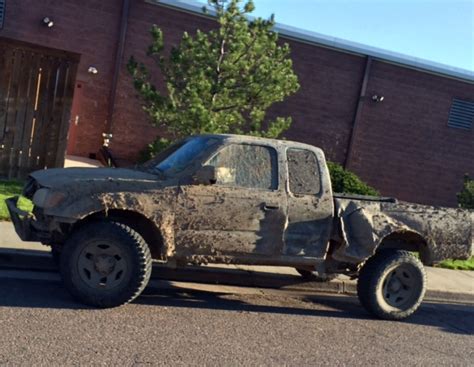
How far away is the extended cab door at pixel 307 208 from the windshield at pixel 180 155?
40.0 inches

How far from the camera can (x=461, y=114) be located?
19812 millimetres

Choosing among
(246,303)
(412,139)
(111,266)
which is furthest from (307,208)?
(412,139)

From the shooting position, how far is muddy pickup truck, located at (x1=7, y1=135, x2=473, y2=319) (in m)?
6.08

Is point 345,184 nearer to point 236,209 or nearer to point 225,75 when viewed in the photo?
point 225,75

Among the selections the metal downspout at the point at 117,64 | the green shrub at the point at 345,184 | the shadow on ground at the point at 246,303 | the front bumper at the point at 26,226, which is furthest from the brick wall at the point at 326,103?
the front bumper at the point at 26,226

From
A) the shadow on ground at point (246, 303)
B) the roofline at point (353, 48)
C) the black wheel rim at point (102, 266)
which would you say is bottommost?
the shadow on ground at point (246, 303)

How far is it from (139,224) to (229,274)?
199 cm

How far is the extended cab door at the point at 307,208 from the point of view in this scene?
6.74 meters

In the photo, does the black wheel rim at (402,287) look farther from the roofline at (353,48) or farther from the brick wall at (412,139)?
the brick wall at (412,139)

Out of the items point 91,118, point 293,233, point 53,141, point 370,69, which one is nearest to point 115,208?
point 293,233

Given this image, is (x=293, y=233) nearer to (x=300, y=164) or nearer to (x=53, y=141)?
(x=300, y=164)

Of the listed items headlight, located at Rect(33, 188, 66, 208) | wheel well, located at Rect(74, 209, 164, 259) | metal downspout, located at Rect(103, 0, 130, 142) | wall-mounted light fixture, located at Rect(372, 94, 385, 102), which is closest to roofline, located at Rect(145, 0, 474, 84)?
metal downspout, located at Rect(103, 0, 130, 142)

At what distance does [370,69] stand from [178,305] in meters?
14.0

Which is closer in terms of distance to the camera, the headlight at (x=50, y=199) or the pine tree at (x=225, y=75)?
the headlight at (x=50, y=199)
